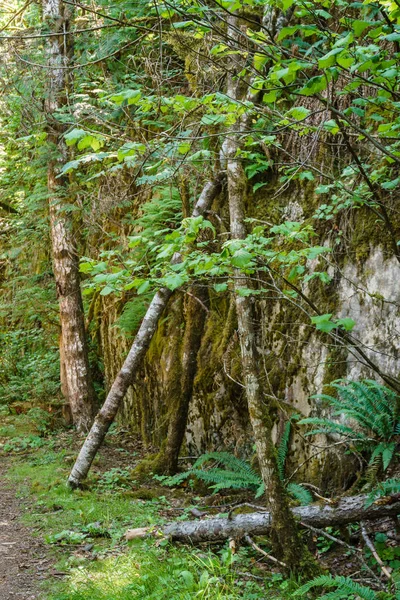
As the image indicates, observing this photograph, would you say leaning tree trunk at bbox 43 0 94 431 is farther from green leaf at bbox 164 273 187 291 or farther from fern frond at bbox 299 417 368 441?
green leaf at bbox 164 273 187 291

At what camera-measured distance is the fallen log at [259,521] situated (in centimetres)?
450

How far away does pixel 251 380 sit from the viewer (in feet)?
15.0

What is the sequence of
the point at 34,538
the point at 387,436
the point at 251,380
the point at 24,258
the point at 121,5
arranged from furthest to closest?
the point at 24,258, the point at 121,5, the point at 34,538, the point at 387,436, the point at 251,380

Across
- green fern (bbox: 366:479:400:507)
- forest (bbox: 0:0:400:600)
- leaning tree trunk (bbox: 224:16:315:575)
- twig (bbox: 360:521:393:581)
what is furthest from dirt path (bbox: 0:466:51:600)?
green fern (bbox: 366:479:400:507)

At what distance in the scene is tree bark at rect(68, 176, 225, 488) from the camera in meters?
7.17

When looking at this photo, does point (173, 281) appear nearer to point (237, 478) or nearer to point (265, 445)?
point (265, 445)

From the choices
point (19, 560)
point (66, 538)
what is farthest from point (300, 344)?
point (19, 560)

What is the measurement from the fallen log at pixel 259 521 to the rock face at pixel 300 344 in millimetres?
836

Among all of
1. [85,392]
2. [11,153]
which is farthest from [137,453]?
[11,153]

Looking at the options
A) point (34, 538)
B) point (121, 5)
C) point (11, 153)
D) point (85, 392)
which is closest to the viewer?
point (34, 538)

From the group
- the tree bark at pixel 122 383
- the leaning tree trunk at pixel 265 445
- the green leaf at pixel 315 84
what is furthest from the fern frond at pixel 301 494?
the green leaf at pixel 315 84

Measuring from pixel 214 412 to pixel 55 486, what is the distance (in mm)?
2314

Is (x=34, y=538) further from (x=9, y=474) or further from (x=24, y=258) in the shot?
(x=24, y=258)

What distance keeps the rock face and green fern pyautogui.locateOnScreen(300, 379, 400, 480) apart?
1.03 feet
